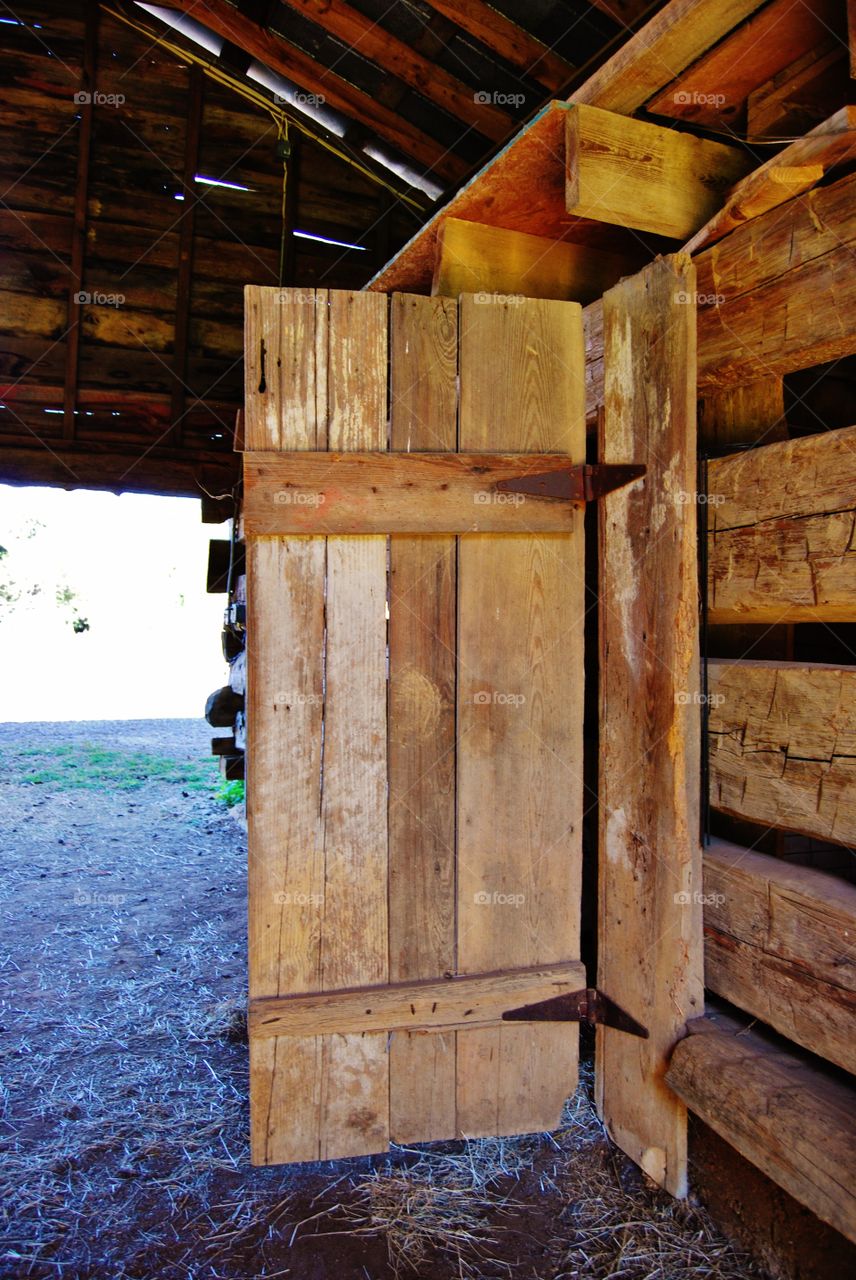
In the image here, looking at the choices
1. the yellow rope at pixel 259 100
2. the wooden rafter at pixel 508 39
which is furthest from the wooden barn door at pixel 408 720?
the yellow rope at pixel 259 100

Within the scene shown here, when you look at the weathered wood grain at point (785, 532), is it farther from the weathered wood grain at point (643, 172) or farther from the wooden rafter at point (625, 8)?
the wooden rafter at point (625, 8)

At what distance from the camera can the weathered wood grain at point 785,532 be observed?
5.72 feet

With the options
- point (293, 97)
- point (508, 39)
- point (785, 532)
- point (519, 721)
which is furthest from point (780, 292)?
point (293, 97)

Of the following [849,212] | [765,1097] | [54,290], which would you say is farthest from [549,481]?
[54,290]

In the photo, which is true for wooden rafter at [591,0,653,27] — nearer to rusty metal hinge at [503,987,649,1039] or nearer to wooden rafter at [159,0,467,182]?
wooden rafter at [159,0,467,182]

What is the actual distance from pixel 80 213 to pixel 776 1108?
21.1 ft

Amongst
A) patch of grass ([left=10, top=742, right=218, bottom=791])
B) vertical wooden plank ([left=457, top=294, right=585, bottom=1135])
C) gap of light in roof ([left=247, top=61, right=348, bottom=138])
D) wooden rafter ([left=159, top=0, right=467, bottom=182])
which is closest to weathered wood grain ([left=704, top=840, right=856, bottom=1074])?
vertical wooden plank ([left=457, top=294, right=585, bottom=1135])

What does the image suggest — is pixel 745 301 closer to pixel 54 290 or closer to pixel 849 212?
pixel 849 212

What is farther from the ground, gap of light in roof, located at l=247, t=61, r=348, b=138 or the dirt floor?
gap of light in roof, located at l=247, t=61, r=348, b=138

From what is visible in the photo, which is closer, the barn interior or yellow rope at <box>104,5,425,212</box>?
the barn interior

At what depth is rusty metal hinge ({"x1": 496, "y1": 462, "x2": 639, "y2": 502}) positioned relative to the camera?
2135 millimetres

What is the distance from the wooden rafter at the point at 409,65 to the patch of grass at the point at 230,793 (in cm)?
528

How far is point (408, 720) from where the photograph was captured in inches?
83.2

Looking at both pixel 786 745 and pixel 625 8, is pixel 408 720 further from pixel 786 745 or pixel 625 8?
pixel 625 8
